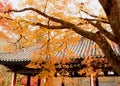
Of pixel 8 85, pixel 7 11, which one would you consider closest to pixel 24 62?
pixel 7 11

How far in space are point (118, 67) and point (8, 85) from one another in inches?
1224

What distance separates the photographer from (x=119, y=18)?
4.80m

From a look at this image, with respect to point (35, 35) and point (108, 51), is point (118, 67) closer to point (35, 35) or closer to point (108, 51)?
point (108, 51)

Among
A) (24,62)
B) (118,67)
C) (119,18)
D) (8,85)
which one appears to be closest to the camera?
(119,18)

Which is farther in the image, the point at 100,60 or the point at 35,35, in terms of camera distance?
the point at 100,60

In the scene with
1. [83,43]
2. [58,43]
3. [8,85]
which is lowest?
[8,85]

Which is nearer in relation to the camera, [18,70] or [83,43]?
[18,70]

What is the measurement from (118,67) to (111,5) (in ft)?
4.70

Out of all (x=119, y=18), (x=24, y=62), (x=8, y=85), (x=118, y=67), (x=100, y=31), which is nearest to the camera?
(x=119, y=18)

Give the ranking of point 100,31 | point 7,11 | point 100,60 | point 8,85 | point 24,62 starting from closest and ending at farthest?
point 100,31 → point 7,11 → point 100,60 → point 24,62 → point 8,85

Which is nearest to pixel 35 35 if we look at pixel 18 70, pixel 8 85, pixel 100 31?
pixel 100 31

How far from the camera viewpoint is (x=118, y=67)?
523 cm

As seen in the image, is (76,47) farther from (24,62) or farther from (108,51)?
(108,51)

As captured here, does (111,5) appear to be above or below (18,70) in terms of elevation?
above
